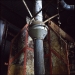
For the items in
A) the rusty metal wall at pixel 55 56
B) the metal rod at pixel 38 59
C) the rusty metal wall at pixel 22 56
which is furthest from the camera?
the rusty metal wall at pixel 22 56

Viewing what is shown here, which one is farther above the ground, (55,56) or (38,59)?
(55,56)

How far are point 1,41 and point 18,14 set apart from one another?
7.12 feet

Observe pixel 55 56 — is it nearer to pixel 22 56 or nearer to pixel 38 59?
pixel 22 56

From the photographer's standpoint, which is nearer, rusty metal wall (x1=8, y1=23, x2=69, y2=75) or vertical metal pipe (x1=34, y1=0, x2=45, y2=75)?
vertical metal pipe (x1=34, y1=0, x2=45, y2=75)

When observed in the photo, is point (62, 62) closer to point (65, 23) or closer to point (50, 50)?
point (50, 50)

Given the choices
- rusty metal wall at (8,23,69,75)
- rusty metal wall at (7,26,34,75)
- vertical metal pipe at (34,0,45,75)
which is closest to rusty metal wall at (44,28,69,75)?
rusty metal wall at (8,23,69,75)

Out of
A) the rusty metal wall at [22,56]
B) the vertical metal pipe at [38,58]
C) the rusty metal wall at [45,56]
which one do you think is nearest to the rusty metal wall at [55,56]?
the rusty metal wall at [45,56]

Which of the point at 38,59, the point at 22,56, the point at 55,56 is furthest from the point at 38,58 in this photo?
the point at 22,56

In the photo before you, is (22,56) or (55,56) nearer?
(55,56)

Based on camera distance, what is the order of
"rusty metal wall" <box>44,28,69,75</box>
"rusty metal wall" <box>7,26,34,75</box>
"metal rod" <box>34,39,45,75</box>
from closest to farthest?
"metal rod" <box>34,39,45,75</box>, "rusty metal wall" <box>44,28,69,75</box>, "rusty metal wall" <box>7,26,34,75</box>

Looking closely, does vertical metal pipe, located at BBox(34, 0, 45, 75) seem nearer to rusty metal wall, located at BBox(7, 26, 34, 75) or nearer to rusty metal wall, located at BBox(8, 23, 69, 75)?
rusty metal wall, located at BBox(8, 23, 69, 75)

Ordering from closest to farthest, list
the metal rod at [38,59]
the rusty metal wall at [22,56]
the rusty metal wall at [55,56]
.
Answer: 1. the metal rod at [38,59]
2. the rusty metal wall at [55,56]
3. the rusty metal wall at [22,56]

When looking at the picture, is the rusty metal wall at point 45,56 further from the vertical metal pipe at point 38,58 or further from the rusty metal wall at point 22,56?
the vertical metal pipe at point 38,58

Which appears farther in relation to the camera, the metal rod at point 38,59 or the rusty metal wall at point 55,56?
the rusty metal wall at point 55,56
